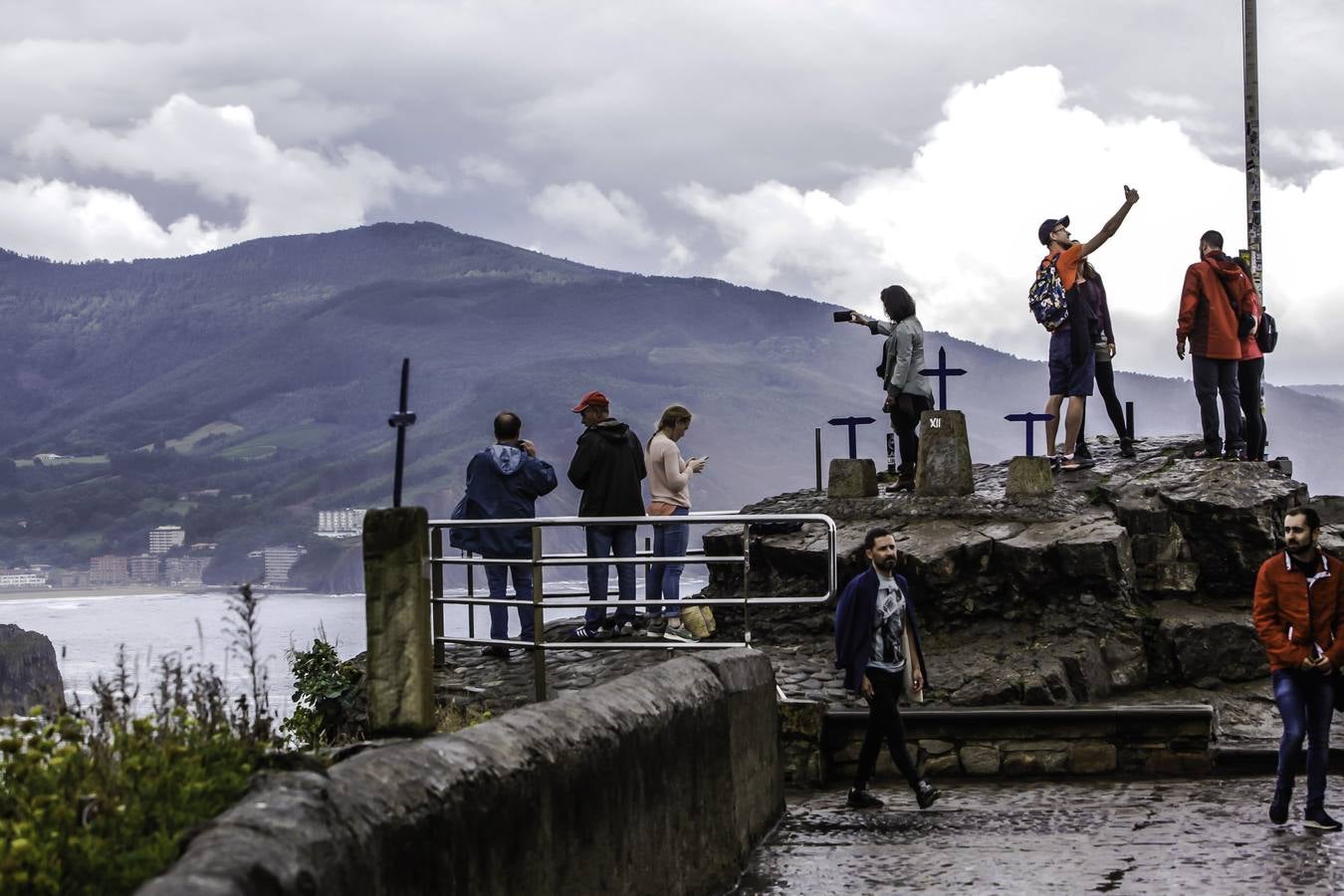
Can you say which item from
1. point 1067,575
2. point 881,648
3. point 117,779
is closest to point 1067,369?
point 1067,575

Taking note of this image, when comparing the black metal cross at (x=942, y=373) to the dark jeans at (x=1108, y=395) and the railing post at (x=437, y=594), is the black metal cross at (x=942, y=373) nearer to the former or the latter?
the dark jeans at (x=1108, y=395)

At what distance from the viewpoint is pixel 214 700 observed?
552 centimetres

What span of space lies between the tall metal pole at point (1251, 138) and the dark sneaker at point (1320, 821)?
10.4 meters

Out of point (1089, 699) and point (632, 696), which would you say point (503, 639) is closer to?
point (1089, 699)

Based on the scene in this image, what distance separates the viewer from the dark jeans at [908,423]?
1603 centimetres

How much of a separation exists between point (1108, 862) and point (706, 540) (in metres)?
8.24

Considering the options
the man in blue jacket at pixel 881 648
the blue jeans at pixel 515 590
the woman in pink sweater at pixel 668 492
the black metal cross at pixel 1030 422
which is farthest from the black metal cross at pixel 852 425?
the man in blue jacket at pixel 881 648

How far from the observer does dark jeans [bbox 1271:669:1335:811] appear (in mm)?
8766

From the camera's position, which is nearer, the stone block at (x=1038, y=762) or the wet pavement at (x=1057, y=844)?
the wet pavement at (x=1057, y=844)

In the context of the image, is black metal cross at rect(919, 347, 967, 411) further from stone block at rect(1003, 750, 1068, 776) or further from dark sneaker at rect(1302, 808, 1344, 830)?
dark sneaker at rect(1302, 808, 1344, 830)

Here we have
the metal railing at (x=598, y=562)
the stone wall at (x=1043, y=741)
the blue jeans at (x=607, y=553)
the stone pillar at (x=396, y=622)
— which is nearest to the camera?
the stone pillar at (x=396, y=622)

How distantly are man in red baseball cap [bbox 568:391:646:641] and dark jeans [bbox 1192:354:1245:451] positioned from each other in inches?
241

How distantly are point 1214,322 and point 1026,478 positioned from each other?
8.16ft

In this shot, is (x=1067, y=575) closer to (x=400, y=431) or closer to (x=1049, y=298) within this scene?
(x=1049, y=298)
